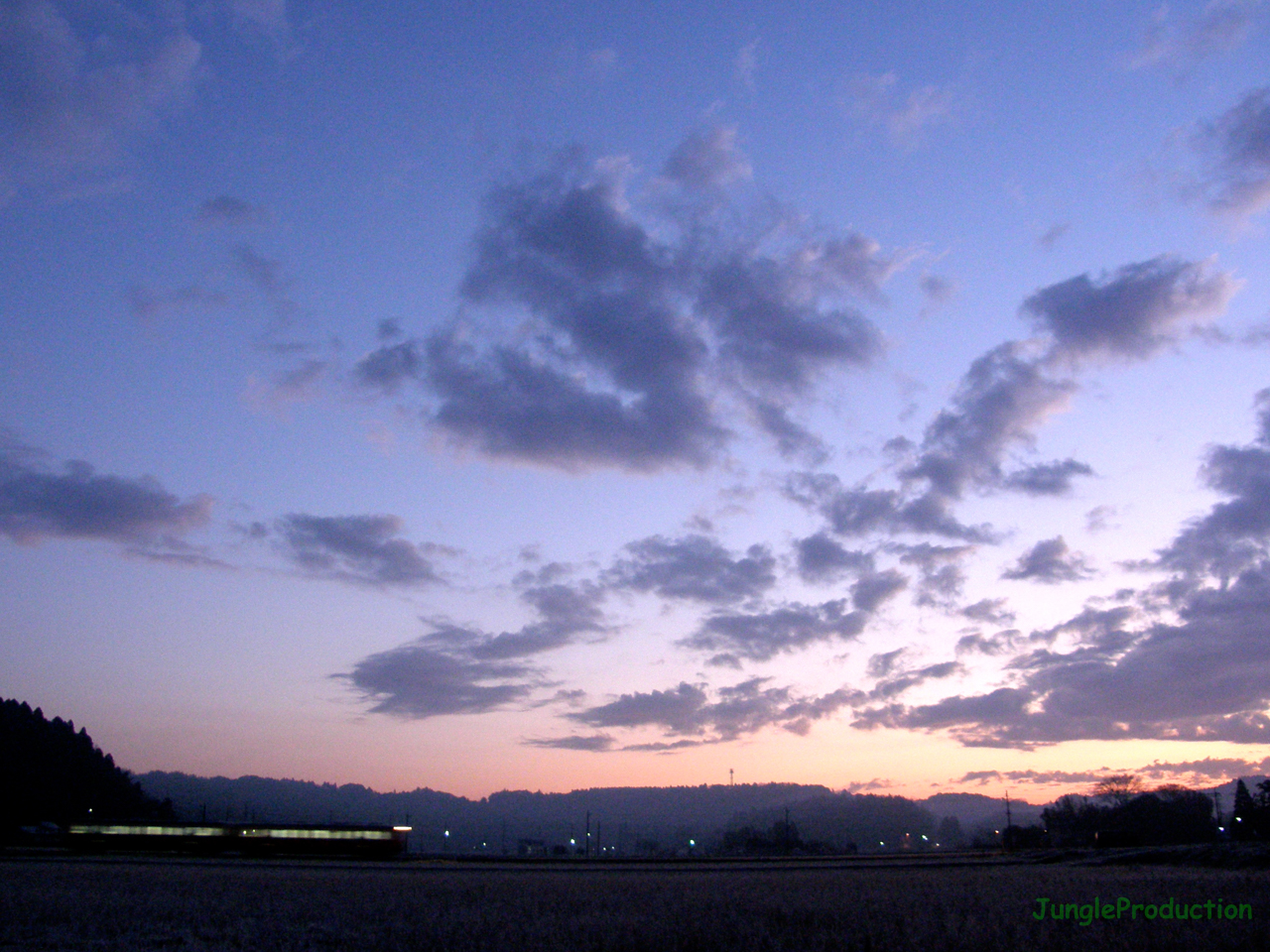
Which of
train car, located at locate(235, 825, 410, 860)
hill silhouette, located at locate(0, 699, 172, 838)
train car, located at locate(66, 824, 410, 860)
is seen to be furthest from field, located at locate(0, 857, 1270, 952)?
hill silhouette, located at locate(0, 699, 172, 838)

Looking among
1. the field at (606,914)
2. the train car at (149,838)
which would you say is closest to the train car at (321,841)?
the train car at (149,838)

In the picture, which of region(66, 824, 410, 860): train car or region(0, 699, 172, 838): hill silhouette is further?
region(0, 699, 172, 838): hill silhouette

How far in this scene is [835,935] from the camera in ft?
69.3

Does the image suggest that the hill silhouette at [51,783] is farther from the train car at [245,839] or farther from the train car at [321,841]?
the train car at [321,841]

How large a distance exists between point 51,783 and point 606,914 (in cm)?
19308

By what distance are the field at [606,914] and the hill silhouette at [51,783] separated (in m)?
138

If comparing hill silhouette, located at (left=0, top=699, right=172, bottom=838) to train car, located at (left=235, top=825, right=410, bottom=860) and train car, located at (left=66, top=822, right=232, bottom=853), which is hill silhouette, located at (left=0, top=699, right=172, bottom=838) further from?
train car, located at (left=235, top=825, right=410, bottom=860)

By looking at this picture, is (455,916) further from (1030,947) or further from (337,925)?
(1030,947)

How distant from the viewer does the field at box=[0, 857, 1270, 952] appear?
2086cm

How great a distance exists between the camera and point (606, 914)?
2573 centimetres

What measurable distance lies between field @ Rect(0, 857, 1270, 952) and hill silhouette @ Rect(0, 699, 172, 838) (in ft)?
453

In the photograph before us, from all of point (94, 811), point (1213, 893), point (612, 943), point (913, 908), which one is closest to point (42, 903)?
point (612, 943)

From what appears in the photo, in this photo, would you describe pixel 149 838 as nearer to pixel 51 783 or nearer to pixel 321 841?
pixel 321 841

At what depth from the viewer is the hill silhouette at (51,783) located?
494ft
